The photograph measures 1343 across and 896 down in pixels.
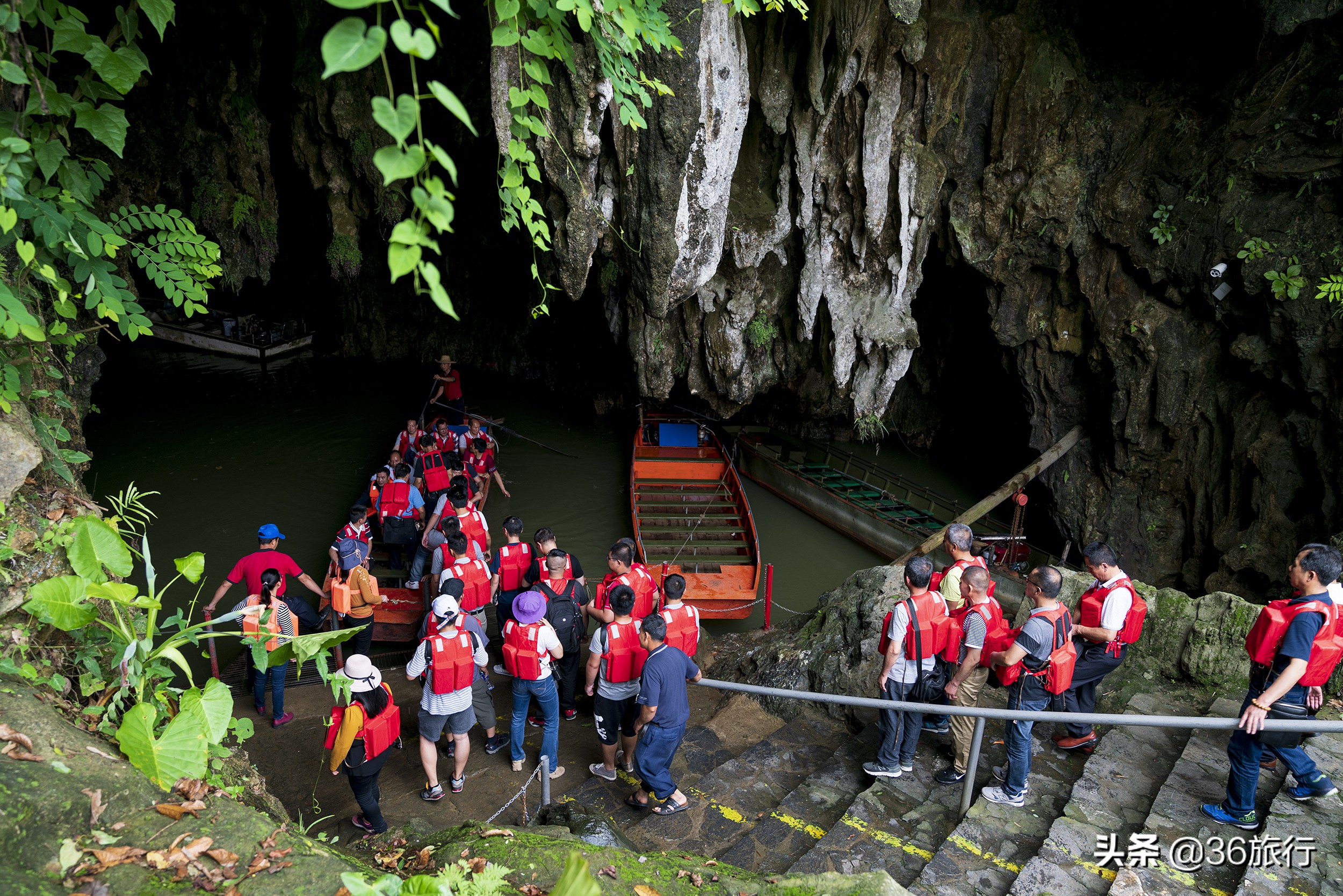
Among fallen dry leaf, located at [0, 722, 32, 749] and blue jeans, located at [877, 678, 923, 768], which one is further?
blue jeans, located at [877, 678, 923, 768]

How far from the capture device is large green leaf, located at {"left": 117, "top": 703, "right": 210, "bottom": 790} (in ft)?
8.13

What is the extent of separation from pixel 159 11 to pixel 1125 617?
6.01m

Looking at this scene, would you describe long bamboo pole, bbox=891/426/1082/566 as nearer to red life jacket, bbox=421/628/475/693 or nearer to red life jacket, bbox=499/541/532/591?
red life jacket, bbox=499/541/532/591

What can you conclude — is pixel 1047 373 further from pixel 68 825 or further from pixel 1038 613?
pixel 68 825

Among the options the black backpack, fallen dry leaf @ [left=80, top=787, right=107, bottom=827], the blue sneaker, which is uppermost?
fallen dry leaf @ [left=80, top=787, right=107, bottom=827]

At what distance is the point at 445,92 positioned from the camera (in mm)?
1749

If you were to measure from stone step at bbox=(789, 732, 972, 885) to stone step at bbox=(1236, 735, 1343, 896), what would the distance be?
54.5 inches

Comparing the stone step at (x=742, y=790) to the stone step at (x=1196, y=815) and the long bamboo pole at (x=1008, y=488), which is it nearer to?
the stone step at (x=1196, y=815)

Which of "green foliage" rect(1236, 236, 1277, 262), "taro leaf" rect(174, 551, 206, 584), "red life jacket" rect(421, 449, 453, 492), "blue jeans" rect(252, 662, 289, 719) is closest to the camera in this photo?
"taro leaf" rect(174, 551, 206, 584)

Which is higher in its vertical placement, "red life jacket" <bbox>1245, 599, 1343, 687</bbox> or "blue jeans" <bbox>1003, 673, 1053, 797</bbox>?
"red life jacket" <bbox>1245, 599, 1343, 687</bbox>

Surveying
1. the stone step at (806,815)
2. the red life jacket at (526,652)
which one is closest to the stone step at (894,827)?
the stone step at (806,815)

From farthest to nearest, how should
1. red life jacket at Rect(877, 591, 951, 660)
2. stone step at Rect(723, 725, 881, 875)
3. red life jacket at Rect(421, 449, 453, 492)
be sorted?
red life jacket at Rect(421, 449, 453, 492)
red life jacket at Rect(877, 591, 951, 660)
stone step at Rect(723, 725, 881, 875)

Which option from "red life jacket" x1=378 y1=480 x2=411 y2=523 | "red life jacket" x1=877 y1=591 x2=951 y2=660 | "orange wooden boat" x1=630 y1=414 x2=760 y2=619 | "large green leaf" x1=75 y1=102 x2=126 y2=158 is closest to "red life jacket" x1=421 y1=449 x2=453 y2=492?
"red life jacket" x1=378 y1=480 x2=411 y2=523

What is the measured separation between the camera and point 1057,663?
13.9 ft
